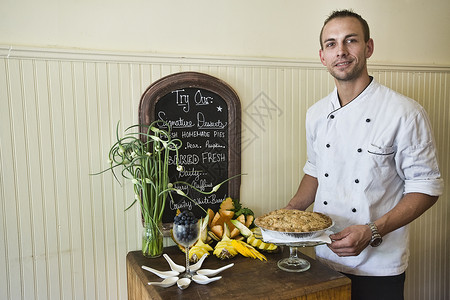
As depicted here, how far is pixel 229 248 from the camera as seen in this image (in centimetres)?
169

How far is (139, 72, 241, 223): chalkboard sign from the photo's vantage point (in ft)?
6.12

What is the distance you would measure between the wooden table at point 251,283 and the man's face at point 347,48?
2.75 ft

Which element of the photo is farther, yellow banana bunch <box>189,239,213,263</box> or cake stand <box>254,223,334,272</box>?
yellow banana bunch <box>189,239,213,263</box>

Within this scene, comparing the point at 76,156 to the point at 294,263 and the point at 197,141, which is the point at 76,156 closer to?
the point at 197,141

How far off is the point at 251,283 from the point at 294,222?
0.29m

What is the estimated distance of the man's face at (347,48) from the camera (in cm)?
176

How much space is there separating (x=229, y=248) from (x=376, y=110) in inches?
34.4

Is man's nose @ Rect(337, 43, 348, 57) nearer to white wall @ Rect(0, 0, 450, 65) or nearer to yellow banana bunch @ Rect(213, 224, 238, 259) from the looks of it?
white wall @ Rect(0, 0, 450, 65)

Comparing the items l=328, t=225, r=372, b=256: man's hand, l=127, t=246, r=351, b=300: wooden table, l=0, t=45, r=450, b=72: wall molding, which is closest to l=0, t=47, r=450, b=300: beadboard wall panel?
l=0, t=45, r=450, b=72: wall molding

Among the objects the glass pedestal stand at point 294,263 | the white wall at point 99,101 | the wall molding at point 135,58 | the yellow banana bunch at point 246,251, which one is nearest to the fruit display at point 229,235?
the yellow banana bunch at point 246,251

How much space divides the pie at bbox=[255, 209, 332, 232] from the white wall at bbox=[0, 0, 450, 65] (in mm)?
868

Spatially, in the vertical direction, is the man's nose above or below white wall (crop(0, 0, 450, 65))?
below

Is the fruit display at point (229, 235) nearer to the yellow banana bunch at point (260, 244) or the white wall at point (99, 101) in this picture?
the yellow banana bunch at point (260, 244)

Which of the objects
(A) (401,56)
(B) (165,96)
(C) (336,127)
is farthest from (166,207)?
(A) (401,56)
